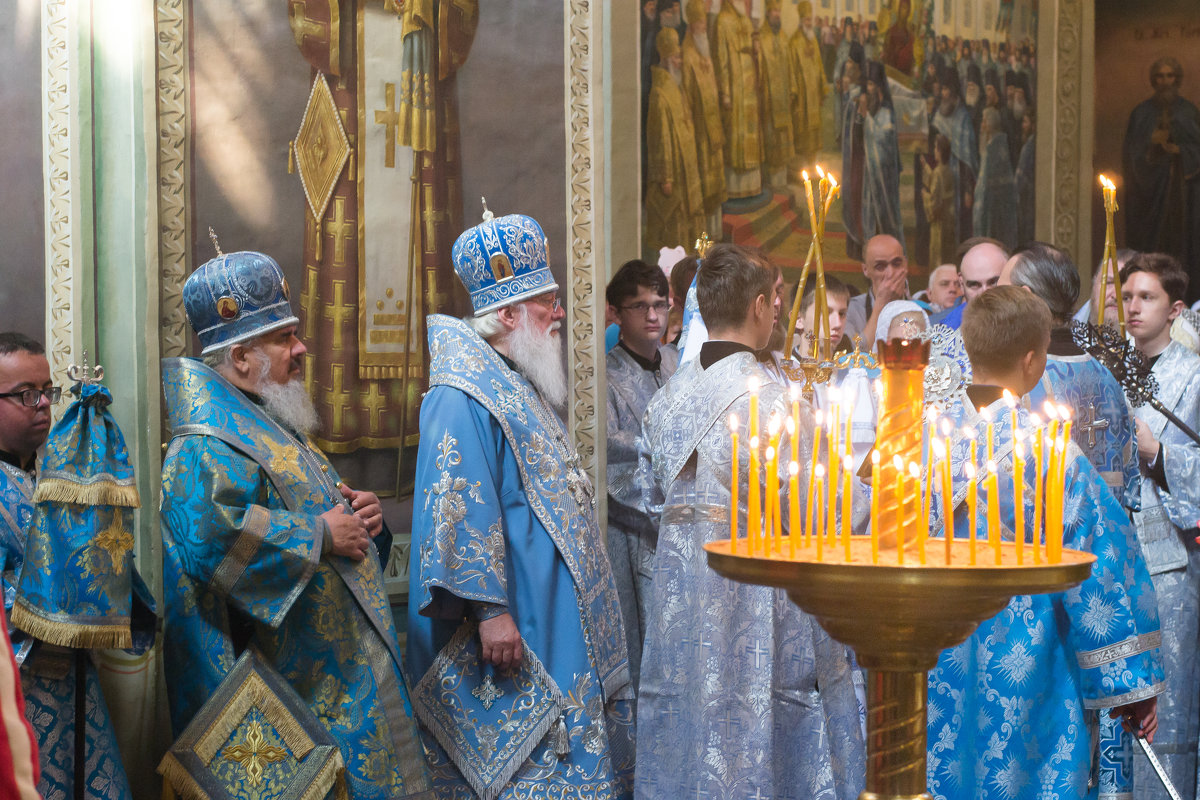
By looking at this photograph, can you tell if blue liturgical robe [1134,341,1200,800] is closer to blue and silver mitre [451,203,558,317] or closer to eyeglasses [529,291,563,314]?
eyeglasses [529,291,563,314]

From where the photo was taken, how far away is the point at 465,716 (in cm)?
345

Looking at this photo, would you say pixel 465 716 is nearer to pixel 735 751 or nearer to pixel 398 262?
pixel 735 751

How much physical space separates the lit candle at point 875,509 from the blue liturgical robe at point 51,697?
1931mm

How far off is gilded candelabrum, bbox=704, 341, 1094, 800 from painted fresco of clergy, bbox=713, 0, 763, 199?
5051 mm

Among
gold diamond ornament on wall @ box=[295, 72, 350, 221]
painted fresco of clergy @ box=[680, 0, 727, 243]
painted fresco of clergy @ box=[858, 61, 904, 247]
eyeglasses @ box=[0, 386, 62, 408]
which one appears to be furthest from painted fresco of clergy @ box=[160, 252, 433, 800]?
painted fresco of clergy @ box=[858, 61, 904, 247]

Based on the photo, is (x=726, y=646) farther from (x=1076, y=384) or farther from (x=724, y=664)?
(x=1076, y=384)

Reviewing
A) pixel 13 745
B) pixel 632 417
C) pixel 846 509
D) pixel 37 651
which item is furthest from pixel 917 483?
pixel 632 417

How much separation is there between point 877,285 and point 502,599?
13.8ft

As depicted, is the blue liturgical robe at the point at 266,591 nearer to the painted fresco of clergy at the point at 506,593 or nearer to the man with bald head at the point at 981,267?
the painted fresco of clergy at the point at 506,593

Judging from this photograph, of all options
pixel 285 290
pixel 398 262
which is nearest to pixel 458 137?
pixel 398 262

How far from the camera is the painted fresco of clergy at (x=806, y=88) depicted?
7102 mm

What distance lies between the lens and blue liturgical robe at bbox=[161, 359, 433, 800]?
3096 mm

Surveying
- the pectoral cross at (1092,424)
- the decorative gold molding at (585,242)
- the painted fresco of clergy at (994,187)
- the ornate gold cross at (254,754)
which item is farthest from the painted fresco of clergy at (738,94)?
the ornate gold cross at (254,754)

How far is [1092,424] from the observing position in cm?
402
